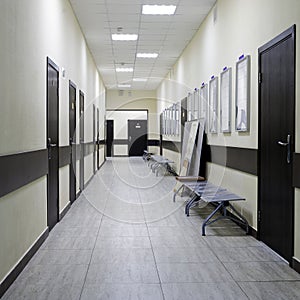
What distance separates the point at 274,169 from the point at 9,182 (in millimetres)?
2264

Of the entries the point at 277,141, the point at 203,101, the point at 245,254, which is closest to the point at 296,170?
the point at 277,141

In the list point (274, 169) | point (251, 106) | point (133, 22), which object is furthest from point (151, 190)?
point (274, 169)

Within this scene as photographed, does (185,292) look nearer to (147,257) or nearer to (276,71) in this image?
(147,257)

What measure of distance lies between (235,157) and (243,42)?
1.35 meters

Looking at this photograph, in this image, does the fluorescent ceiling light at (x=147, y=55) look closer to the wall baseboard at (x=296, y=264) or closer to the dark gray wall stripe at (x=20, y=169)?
the dark gray wall stripe at (x=20, y=169)

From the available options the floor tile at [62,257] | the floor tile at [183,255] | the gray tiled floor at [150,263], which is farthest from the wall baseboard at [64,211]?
the floor tile at [183,255]

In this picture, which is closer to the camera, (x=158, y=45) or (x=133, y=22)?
(x=133, y=22)

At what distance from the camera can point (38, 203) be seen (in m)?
3.82

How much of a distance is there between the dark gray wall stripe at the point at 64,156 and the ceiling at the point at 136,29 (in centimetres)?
226

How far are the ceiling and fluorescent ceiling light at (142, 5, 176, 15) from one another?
9 centimetres

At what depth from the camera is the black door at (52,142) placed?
173 inches

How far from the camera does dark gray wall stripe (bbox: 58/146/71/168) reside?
17.1 ft

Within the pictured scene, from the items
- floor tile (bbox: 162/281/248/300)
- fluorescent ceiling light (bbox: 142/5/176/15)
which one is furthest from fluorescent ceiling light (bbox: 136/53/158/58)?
floor tile (bbox: 162/281/248/300)

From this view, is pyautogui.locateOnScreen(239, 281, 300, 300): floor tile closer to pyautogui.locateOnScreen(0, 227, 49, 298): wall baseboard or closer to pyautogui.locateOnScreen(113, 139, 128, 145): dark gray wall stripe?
pyautogui.locateOnScreen(0, 227, 49, 298): wall baseboard
